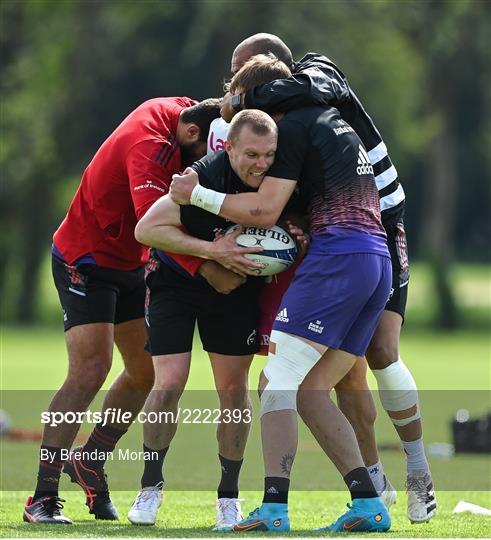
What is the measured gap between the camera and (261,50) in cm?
756

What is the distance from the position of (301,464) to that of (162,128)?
435 cm

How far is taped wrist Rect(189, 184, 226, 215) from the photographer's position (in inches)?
267

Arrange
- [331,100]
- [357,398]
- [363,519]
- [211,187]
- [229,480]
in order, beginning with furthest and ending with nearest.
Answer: [357,398], [229,480], [331,100], [211,187], [363,519]

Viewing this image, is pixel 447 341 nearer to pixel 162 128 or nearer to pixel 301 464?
pixel 301 464

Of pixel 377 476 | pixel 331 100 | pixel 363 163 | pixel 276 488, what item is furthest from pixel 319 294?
pixel 377 476

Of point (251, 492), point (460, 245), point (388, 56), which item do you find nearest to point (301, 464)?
point (251, 492)

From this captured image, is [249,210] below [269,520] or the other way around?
the other way around

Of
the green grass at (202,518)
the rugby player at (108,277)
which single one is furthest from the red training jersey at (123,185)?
the green grass at (202,518)

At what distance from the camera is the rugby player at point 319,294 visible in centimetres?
665

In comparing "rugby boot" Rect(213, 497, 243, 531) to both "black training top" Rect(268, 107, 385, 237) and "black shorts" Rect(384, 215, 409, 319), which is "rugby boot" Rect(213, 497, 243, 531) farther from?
"black training top" Rect(268, 107, 385, 237)

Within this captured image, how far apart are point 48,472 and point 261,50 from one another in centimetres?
272

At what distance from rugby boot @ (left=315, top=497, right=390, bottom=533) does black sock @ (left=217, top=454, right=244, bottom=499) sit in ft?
2.37

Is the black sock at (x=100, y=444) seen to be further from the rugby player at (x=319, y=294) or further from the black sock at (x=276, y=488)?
the black sock at (x=276, y=488)

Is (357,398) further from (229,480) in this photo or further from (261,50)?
(261,50)
